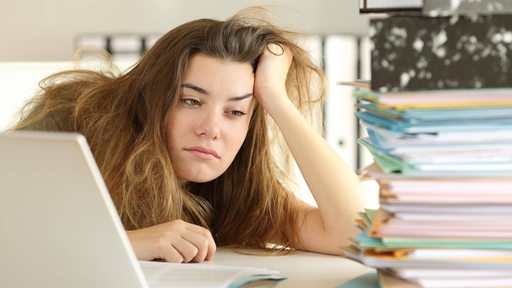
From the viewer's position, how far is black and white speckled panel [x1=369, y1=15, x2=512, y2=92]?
0.92 meters

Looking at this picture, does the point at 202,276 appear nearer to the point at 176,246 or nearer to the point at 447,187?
the point at 176,246

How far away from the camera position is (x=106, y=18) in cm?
461

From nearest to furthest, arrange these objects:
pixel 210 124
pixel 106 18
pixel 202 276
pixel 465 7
A: 1. pixel 465 7
2. pixel 202 276
3. pixel 210 124
4. pixel 106 18

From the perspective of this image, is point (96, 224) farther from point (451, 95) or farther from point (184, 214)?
point (184, 214)

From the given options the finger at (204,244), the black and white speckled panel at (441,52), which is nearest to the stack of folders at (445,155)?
the black and white speckled panel at (441,52)

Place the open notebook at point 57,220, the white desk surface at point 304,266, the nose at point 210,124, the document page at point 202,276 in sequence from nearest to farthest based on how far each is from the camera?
the open notebook at point 57,220 < the document page at point 202,276 < the white desk surface at point 304,266 < the nose at point 210,124

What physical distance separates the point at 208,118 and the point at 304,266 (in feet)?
1.25

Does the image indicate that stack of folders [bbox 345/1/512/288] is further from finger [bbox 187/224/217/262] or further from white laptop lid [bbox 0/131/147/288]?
finger [bbox 187/224/217/262]

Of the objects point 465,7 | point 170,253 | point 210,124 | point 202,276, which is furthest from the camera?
point 210,124

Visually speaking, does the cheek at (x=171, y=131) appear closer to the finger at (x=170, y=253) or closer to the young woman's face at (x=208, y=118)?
the young woman's face at (x=208, y=118)

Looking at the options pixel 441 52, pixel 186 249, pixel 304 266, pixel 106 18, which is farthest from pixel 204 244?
pixel 106 18

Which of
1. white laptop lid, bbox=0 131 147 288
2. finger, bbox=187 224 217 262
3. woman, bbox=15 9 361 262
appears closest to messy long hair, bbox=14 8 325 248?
woman, bbox=15 9 361 262

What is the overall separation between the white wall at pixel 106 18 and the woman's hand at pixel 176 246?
10.1ft

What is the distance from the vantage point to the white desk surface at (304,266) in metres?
1.23
